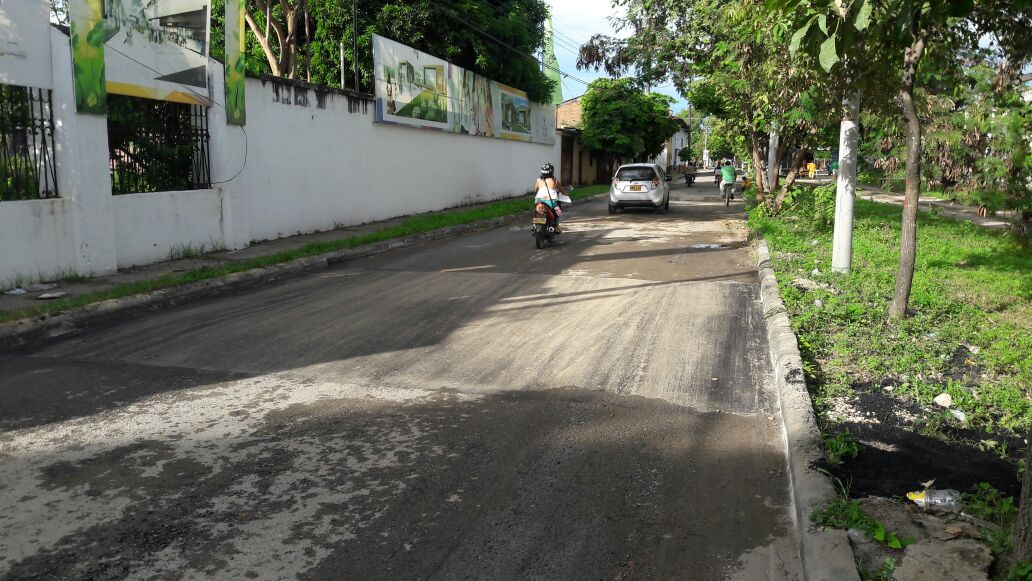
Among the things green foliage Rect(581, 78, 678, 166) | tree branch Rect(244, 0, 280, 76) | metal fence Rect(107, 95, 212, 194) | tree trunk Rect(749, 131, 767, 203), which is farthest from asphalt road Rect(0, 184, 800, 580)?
green foliage Rect(581, 78, 678, 166)

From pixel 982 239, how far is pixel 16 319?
49.1ft

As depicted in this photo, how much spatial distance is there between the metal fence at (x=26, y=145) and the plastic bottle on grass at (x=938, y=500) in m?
10.1

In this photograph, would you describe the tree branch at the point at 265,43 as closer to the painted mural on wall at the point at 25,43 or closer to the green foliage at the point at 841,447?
the painted mural on wall at the point at 25,43

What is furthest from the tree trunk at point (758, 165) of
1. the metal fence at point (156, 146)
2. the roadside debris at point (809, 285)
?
the metal fence at point (156, 146)

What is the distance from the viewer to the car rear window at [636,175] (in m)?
23.7

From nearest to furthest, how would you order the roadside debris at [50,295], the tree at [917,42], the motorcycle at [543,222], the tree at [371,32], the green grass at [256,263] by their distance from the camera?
the tree at [917,42] → the green grass at [256,263] → the roadside debris at [50,295] → the motorcycle at [543,222] → the tree at [371,32]

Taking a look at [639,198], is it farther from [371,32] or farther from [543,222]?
[543,222]

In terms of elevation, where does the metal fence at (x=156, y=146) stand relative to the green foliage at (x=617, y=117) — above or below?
below

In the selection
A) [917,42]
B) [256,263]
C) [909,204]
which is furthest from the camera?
[256,263]

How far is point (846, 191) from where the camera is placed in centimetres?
1029

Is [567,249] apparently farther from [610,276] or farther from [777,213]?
[777,213]

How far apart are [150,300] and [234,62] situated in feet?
19.8

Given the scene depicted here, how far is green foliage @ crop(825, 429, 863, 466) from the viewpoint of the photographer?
14.3ft

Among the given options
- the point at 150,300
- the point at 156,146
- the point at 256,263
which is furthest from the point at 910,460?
the point at 156,146
